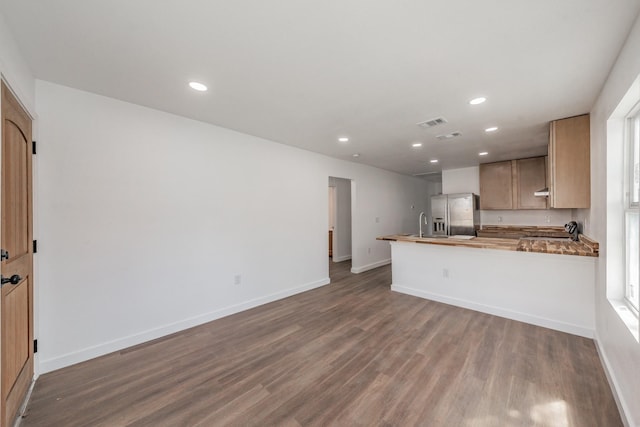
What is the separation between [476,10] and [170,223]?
325 centimetres

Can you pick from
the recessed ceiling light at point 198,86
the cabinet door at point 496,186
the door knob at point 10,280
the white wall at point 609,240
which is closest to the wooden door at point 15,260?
the door knob at point 10,280

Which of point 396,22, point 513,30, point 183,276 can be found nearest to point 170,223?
point 183,276

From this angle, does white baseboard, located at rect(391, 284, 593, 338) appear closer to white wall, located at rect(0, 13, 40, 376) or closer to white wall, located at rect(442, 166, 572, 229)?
white wall, located at rect(442, 166, 572, 229)

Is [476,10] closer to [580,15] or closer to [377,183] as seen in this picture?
[580,15]

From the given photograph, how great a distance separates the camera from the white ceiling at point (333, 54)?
1.42 metres

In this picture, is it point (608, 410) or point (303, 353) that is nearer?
point (608, 410)

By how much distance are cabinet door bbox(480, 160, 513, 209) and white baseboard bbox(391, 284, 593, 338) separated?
3055 mm

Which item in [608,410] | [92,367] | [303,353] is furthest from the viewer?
[303,353]

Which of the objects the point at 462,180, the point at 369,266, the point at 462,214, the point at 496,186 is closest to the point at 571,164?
the point at 496,186

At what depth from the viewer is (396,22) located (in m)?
1.50

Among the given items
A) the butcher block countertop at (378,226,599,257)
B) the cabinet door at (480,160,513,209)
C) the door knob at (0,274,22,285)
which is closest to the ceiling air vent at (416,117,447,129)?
the butcher block countertop at (378,226,599,257)

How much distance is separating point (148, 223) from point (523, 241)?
15.3 ft

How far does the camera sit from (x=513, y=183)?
5.41 metres

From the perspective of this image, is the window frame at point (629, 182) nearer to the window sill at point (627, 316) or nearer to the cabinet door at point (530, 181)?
the window sill at point (627, 316)
